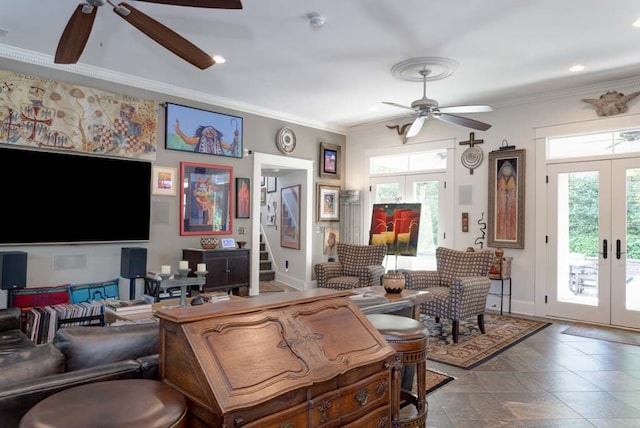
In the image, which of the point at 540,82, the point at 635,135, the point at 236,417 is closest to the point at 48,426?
the point at 236,417

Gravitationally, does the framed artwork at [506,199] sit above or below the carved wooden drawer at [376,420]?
above

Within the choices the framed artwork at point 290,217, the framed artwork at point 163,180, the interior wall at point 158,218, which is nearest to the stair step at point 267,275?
the framed artwork at point 290,217

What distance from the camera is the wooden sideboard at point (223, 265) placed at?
541 cm

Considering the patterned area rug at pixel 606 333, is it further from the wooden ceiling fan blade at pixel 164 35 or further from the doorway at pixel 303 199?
the wooden ceiling fan blade at pixel 164 35

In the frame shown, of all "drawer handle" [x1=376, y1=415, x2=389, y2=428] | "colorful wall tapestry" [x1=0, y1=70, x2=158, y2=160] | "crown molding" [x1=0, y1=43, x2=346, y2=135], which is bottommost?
"drawer handle" [x1=376, y1=415, x2=389, y2=428]

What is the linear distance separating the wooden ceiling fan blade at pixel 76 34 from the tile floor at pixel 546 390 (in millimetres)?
3355

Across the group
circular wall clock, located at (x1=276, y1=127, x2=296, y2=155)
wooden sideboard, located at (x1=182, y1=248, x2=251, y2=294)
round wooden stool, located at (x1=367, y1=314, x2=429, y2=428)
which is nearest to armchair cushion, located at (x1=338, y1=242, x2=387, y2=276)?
wooden sideboard, located at (x1=182, y1=248, x2=251, y2=294)

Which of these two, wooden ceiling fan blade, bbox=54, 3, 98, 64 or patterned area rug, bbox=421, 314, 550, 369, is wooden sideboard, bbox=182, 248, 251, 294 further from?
wooden ceiling fan blade, bbox=54, 3, 98, 64

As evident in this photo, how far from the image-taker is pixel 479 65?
184 inches

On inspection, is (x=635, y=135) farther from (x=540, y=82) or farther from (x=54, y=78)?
(x=54, y=78)

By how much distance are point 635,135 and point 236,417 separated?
572cm

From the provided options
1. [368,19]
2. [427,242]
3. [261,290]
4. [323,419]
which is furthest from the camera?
[261,290]

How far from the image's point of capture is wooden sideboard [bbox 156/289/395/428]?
4.72 ft

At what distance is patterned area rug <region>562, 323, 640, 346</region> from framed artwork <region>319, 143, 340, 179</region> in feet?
14.6
